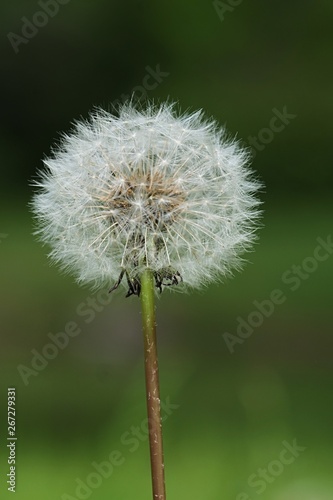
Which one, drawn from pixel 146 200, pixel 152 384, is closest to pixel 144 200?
pixel 146 200

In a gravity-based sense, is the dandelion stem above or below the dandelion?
below

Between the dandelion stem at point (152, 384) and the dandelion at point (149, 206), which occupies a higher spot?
the dandelion at point (149, 206)

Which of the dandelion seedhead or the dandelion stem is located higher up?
the dandelion seedhead

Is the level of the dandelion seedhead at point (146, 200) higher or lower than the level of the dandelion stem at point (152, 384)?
higher

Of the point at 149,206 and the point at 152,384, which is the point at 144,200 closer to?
the point at 149,206

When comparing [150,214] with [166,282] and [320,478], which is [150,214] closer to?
[166,282]

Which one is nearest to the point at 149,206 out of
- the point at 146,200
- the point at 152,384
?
Result: the point at 146,200

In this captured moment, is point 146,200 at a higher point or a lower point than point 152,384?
higher
